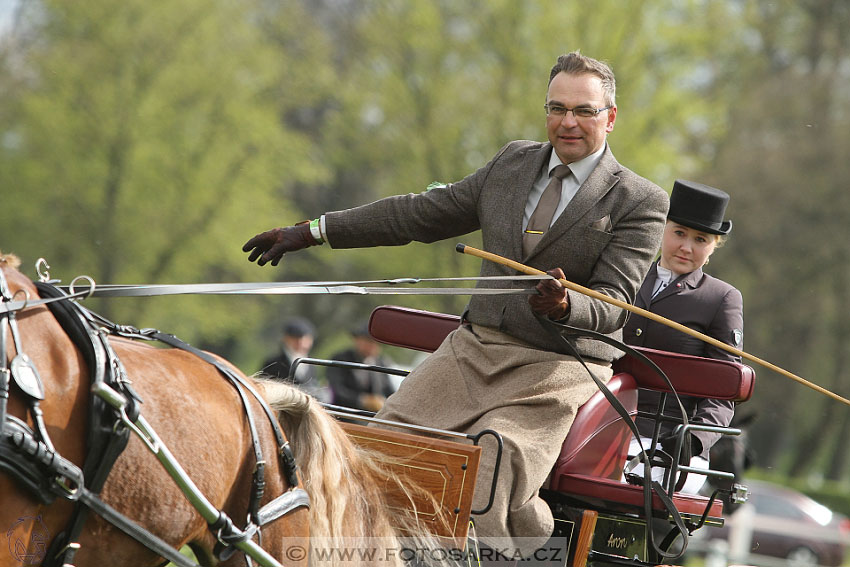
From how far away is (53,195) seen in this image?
16.2m

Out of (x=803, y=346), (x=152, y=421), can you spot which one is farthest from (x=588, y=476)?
(x=803, y=346)

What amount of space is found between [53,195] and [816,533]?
11949 millimetres

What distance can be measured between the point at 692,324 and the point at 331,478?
6.96ft

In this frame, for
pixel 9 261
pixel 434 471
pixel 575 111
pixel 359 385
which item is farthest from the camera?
pixel 359 385

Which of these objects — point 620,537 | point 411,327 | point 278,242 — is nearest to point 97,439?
point 278,242

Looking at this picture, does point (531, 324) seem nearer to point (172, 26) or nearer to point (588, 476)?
point (588, 476)

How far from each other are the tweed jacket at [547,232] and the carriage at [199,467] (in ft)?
1.02

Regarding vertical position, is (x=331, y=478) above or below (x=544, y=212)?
below

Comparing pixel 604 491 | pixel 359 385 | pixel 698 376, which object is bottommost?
pixel 359 385

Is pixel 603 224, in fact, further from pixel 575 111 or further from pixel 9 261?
pixel 9 261

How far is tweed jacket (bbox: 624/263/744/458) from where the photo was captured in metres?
4.36

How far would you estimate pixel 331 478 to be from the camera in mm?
2822

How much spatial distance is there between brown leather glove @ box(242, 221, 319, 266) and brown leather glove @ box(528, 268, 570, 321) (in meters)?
0.78

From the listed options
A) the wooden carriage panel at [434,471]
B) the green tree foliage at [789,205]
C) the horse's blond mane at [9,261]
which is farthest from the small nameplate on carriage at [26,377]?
the green tree foliage at [789,205]
